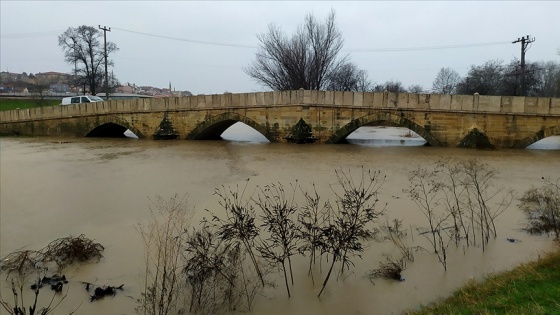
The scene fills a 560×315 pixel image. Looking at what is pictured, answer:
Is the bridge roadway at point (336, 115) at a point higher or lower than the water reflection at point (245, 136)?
higher

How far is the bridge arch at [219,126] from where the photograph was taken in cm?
1488

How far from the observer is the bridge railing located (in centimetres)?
1234

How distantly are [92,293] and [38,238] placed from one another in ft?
6.26

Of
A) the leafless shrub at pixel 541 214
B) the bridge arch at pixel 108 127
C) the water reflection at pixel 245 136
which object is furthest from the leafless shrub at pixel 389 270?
the bridge arch at pixel 108 127

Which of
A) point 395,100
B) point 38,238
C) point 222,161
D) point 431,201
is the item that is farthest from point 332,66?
point 38,238

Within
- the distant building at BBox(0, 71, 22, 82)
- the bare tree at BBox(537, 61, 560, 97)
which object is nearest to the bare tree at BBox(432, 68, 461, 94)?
the bare tree at BBox(537, 61, 560, 97)

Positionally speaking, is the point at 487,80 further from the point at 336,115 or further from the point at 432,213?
the point at 432,213

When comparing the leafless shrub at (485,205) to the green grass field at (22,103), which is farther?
the green grass field at (22,103)

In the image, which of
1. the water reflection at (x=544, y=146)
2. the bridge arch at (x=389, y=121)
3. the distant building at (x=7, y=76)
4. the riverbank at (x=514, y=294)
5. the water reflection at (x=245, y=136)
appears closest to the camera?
the riverbank at (x=514, y=294)

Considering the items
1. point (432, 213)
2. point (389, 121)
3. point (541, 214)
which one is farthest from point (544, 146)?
point (432, 213)

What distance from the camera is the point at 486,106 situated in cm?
1261

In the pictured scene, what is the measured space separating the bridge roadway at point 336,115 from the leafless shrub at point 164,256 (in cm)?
837

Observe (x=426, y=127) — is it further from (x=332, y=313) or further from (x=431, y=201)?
(x=332, y=313)

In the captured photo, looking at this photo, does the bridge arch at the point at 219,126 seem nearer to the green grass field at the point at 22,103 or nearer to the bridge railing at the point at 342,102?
the bridge railing at the point at 342,102
